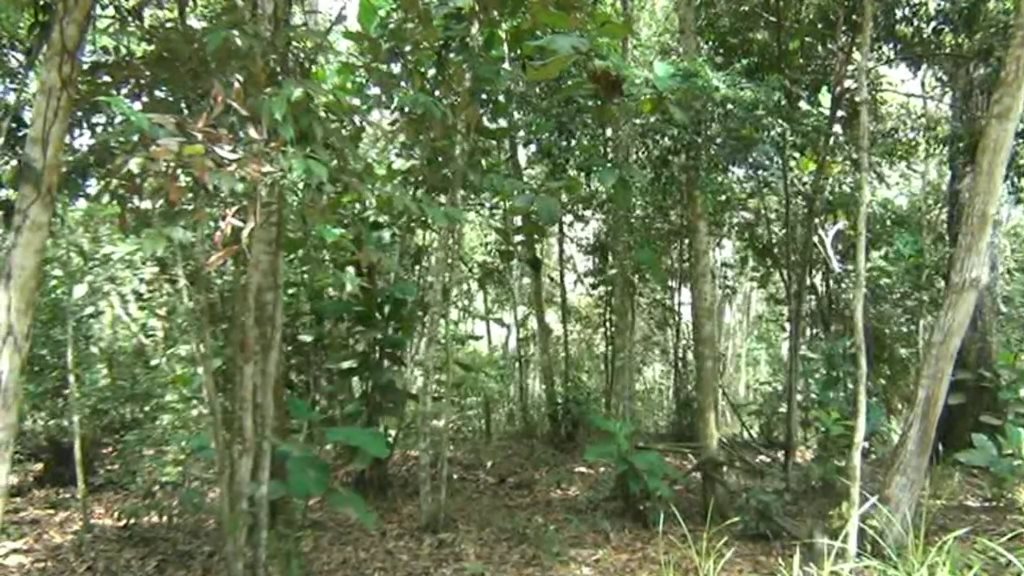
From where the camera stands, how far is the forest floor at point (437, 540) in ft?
15.7

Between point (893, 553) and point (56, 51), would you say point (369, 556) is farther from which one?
point (56, 51)

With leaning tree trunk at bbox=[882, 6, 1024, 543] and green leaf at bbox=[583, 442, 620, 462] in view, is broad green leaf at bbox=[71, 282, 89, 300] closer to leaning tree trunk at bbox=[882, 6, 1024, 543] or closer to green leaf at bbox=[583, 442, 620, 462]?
green leaf at bbox=[583, 442, 620, 462]

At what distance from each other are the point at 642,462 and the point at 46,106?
137 inches

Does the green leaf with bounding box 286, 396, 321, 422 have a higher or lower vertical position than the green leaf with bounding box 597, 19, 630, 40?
lower

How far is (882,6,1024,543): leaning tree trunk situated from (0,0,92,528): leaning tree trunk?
3563mm

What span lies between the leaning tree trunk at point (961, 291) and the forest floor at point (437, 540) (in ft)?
2.58

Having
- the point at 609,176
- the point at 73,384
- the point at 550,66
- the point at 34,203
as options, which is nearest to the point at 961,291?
the point at 609,176

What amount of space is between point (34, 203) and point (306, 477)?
1589 mm

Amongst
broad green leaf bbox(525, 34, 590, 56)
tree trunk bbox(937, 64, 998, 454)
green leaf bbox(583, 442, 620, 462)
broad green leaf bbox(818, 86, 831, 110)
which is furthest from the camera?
tree trunk bbox(937, 64, 998, 454)

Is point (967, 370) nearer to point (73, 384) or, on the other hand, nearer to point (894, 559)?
point (894, 559)

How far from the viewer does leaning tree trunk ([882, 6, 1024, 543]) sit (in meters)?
4.04

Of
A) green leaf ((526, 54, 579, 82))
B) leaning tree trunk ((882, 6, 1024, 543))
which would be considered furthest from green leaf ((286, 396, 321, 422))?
leaning tree trunk ((882, 6, 1024, 543))

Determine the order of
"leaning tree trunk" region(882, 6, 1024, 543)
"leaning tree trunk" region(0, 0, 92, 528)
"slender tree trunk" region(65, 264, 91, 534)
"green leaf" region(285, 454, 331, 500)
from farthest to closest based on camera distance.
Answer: "slender tree trunk" region(65, 264, 91, 534)
"leaning tree trunk" region(882, 6, 1024, 543)
"green leaf" region(285, 454, 331, 500)
"leaning tree trunk" region(0, 0, 92, 528)

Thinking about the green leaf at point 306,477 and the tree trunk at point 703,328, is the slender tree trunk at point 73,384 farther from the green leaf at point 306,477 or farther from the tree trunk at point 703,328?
the tree trunk at point 703,328
